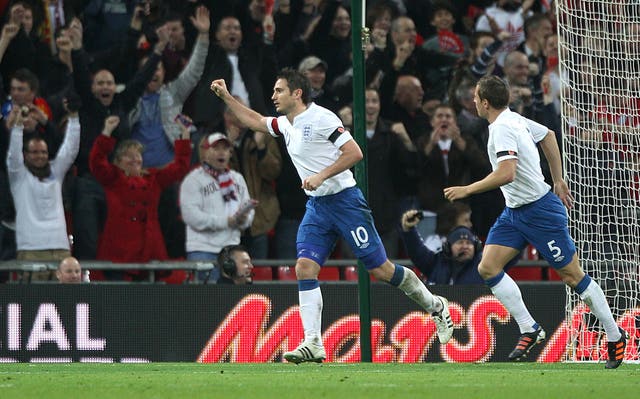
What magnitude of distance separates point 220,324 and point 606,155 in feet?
13.1

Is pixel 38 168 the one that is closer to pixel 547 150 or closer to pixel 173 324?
pixel 173 324

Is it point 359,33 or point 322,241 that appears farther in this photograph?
point 359,33

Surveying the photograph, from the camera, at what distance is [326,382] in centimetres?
813

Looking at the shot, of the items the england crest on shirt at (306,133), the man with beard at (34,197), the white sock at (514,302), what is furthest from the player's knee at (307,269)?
the man with beard at (34,197)

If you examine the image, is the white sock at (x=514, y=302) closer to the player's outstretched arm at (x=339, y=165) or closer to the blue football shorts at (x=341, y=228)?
the blue football shorts at (x=341, y=228)

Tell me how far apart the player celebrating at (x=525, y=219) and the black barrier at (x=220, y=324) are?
2376mm

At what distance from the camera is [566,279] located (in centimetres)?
1034

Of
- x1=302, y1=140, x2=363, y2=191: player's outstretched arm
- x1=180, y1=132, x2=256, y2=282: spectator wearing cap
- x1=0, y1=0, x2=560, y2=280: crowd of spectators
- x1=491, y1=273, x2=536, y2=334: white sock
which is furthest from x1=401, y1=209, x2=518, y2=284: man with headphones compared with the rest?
x1=302, y1=140, x2=363, y2=191: player's outstretched arm

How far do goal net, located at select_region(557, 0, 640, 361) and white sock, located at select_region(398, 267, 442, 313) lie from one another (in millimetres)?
1918

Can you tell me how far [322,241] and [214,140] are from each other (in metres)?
3.43

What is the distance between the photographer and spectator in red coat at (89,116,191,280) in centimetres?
1369

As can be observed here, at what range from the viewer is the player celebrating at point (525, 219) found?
396 inches

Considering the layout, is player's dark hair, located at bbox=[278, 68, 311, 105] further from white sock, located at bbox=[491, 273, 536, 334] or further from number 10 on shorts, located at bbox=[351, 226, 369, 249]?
white sock, located at bbox=[491, 273, 536, 334]

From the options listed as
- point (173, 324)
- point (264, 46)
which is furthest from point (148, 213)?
point (264, 46)
